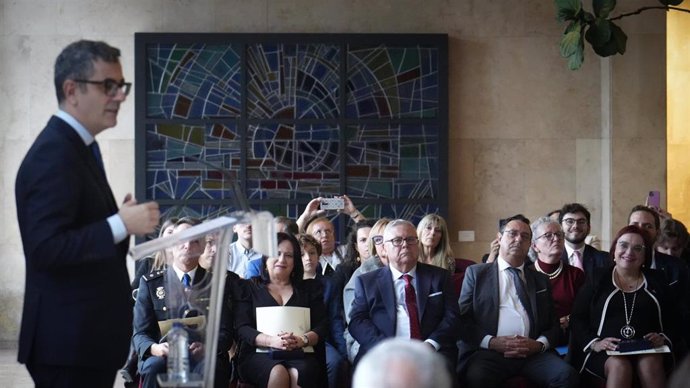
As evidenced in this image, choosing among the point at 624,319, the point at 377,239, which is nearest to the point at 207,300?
the point at 624,319

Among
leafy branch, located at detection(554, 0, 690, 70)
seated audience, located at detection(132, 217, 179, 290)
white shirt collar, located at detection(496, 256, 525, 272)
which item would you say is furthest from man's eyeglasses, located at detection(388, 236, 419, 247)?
leafy branch, located at detection(554, 0, 690, 70)

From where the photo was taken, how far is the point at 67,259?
3.01 meters

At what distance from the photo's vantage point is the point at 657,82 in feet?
34.3

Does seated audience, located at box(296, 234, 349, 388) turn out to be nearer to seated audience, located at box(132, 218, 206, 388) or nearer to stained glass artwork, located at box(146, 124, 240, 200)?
seated audience, located at box(132, 218, 206, 388)

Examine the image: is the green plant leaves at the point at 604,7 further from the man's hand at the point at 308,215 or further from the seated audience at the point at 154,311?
the seated audience at the point at 154,311

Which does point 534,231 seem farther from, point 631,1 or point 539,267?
point 631,1

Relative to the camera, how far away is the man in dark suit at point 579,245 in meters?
7.62

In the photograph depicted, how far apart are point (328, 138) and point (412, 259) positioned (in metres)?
4.25

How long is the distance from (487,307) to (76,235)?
149 inches

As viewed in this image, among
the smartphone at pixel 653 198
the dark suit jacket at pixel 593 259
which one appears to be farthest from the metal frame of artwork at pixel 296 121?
the dark suit jacket at pixel 593 259

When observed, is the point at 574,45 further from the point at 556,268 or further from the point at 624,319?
the point at 624,319

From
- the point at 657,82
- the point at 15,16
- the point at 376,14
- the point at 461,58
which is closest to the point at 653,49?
the point at 657,82

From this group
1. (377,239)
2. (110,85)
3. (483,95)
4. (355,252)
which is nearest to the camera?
(110,85)

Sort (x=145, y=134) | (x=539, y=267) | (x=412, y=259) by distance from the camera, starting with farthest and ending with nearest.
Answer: (x=145, y=134) → (x=539, y=267) → (x=412, y=259)
